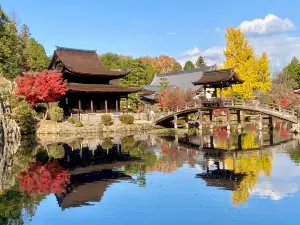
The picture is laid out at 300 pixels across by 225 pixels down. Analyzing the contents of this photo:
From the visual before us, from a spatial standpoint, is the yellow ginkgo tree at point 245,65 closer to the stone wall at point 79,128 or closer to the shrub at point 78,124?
the stone wall at point 79,128

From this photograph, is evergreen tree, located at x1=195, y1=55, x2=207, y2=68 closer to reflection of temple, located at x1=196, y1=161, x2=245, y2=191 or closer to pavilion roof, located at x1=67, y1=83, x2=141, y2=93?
pavilion roof, located at x1=67, y1=83, x2=141, y2=93

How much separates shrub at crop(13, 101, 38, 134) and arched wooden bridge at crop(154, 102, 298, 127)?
13.7 metres

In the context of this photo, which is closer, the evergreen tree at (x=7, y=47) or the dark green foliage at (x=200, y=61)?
the evergreen tree at (x=7, y=47)

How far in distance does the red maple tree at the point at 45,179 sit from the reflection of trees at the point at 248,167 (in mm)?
7075

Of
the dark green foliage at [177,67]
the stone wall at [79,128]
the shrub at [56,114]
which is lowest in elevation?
the stone wall at [79,128]

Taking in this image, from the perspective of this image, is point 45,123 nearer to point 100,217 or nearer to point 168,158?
point 168,158

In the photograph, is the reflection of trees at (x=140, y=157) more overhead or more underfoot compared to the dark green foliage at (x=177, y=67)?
more underfoot

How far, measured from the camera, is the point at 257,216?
11352 millimetres

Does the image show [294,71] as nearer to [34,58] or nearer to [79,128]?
[34,58]

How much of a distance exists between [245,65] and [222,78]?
11722mm

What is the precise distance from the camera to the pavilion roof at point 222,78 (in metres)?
36.7

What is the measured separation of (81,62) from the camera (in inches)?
1836

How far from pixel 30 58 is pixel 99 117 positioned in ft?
83.7

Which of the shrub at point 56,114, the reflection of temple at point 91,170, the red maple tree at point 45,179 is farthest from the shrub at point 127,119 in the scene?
the red maple tree at point 45,179
